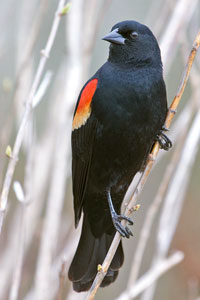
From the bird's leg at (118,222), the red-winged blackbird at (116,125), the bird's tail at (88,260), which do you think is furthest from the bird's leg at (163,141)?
the bird's tail at (88,260)

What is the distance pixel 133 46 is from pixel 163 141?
1.80ft

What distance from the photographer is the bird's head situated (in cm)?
287

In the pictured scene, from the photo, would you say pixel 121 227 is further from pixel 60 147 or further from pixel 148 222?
pixel 60 147

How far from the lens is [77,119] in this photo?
2.98 meters

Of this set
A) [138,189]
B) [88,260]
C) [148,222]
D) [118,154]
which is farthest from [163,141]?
[88,260]

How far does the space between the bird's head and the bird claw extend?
0.40 meters

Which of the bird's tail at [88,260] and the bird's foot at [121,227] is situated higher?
the bird's foot at [121,227]

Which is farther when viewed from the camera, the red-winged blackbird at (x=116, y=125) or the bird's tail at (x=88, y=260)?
the bird's tail at (x=88, y=260)

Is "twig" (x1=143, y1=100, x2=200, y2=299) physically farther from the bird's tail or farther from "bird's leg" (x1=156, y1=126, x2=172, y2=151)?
the bird's tail

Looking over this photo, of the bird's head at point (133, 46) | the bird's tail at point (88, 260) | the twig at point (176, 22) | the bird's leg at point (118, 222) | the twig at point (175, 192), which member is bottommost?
the bird's tail at point (88, 260)

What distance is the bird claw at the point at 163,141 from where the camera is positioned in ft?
9.24

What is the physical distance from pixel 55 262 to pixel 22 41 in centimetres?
137

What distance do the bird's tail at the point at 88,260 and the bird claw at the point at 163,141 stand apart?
722 millimetres

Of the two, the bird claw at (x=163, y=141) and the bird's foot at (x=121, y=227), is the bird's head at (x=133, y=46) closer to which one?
the bird claw at (x=163, y=141)
